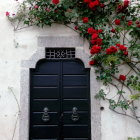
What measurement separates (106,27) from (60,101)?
5.82ft

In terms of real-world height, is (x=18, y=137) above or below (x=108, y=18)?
below

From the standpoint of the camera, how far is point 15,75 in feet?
17.8

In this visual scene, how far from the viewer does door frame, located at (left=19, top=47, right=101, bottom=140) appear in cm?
532

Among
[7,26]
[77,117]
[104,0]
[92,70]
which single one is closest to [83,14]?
[104,0]

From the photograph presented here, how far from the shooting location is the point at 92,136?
5.35 m

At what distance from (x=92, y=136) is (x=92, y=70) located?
4.29 ft

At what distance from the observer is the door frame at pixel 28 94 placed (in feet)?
17.5

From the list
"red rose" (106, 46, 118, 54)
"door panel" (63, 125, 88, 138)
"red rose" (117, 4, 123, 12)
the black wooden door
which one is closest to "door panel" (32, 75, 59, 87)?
the black wooden door

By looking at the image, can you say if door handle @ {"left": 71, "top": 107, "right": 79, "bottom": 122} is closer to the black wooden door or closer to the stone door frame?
the black wooden door

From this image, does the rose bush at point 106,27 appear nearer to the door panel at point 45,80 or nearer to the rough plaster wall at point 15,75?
the rough plaster wall at point 15,75

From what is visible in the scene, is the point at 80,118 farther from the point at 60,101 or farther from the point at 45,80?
the point at 45,80

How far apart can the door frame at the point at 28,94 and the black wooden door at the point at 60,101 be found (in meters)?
0.12

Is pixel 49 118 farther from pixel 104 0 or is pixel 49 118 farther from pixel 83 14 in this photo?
pixel 104 0

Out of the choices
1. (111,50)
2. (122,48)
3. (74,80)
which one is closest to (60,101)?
(74,80)
